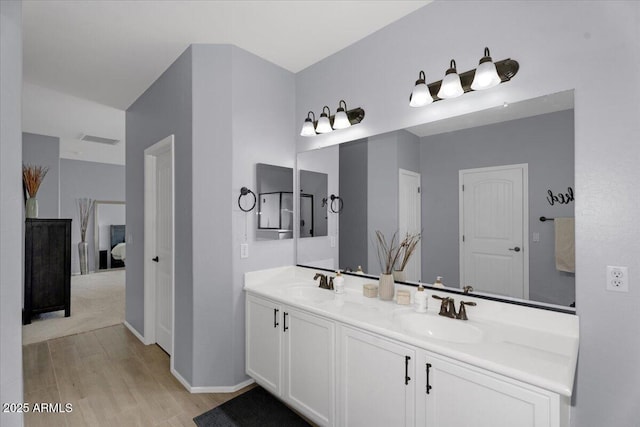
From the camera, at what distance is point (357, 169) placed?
2.37 m

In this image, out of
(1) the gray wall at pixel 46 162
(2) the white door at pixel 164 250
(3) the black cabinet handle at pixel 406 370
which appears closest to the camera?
(3) the black cabinet handle at pixel 406 370

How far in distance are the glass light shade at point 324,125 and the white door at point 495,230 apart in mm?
1103

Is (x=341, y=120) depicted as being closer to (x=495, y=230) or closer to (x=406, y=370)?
(x=495, y=230)

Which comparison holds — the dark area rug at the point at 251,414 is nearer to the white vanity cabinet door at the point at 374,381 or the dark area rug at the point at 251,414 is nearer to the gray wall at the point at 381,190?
the white vanity cabinet door at the point at 374,381

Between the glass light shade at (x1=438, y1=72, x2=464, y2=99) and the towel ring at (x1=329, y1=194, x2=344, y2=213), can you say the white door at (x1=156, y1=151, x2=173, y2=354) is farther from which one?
the glass light shade at (x1=438, y1=72, x2=464, y2=99)

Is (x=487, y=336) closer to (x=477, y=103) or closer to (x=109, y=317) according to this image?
(x=477, y=103)

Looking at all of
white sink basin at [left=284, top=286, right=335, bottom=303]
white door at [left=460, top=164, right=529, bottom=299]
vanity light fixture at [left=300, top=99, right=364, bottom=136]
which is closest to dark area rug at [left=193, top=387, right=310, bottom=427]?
white sink basin at [left=284, top=286, right=335, bottom=303]

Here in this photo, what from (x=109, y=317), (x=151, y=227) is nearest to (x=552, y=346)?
(x=151, y=227)

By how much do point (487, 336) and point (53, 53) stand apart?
380cm

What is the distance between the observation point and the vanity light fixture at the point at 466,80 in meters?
1.56

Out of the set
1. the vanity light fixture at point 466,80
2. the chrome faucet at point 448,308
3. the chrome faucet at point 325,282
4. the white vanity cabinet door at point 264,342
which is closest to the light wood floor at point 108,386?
the white vanity cabinet door at point 264,342

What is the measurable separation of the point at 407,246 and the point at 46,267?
459cm

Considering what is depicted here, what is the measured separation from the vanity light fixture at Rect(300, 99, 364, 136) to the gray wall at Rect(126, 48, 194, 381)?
96 cm

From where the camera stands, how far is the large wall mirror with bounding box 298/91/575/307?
150 centimetres
